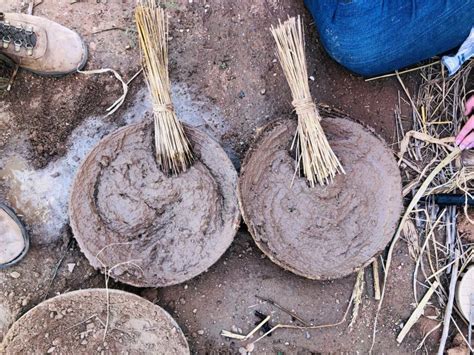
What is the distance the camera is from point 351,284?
213 centimetres

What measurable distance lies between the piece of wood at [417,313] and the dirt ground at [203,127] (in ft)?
0.07

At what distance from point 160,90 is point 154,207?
38 centimetres

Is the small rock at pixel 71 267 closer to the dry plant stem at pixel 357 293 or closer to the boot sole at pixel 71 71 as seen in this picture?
the boot sole at pixel 71 71

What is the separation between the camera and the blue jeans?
1.88 meters

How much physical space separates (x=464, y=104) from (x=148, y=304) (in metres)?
1.34

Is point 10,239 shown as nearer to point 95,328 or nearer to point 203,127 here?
point 95,328

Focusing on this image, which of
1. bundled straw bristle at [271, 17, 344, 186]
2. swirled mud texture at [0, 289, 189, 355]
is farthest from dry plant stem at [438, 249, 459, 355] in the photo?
swirled mud texture at [0, 289, 189, 355]

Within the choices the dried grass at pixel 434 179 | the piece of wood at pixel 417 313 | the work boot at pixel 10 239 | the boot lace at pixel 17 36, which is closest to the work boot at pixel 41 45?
the boot lace at pixel 17 36

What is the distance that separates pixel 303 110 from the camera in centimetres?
184

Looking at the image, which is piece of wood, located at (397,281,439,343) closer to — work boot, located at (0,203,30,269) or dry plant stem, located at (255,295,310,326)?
dry plant stem, located at (255,295,310,326)

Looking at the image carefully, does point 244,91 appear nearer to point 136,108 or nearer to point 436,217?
point 136,108

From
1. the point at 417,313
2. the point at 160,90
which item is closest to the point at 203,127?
the point at 160,90

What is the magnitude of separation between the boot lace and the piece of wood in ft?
5.30

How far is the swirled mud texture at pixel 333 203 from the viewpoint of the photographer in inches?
76.2
